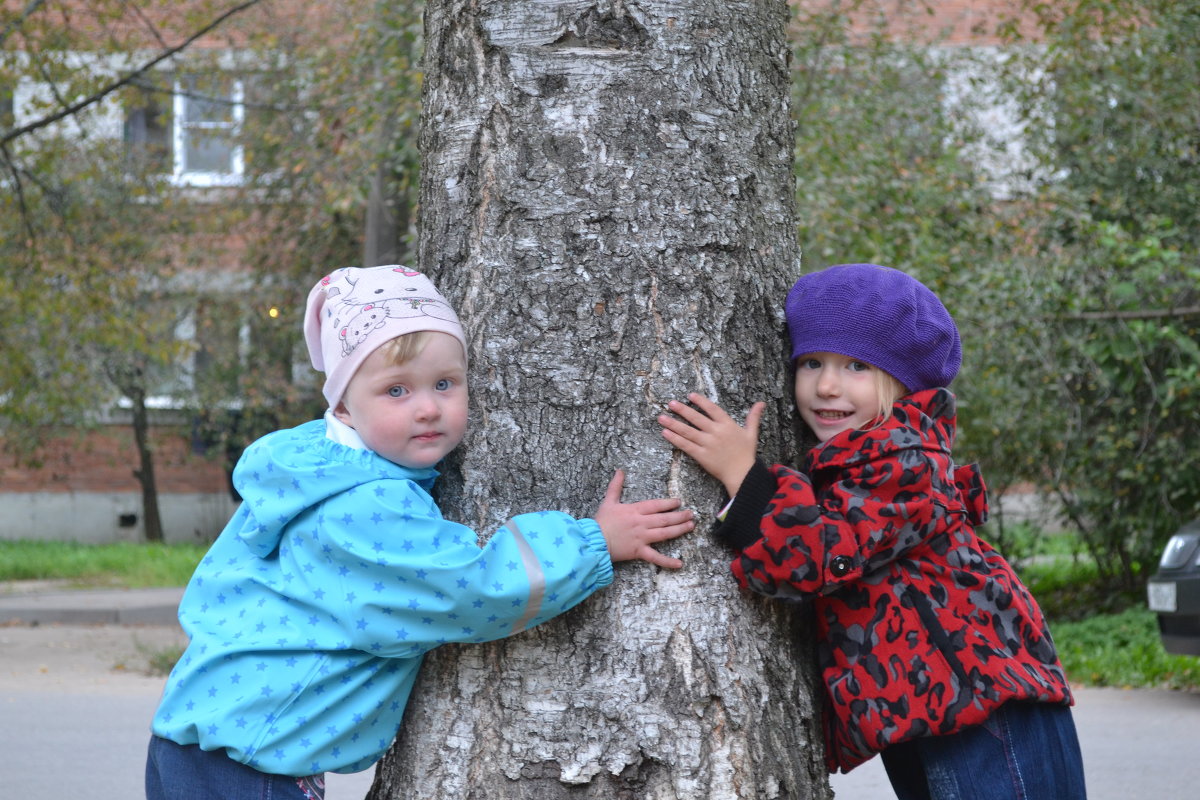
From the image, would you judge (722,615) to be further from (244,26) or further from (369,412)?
(244,26)

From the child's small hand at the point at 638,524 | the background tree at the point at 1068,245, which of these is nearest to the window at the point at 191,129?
the background tree at the point at 1068,245

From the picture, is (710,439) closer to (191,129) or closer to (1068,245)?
(1068,245)

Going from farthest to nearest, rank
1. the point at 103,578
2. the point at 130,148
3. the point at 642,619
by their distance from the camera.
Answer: the point at 130,148 → the point at 103,578 → the point at 642,619

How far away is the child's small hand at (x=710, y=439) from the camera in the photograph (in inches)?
83.5

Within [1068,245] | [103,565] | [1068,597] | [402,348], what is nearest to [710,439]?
[402,348]

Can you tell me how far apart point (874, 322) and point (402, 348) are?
2.77 ft

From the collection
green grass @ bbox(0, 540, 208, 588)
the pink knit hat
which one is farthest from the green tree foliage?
the pink knit hat

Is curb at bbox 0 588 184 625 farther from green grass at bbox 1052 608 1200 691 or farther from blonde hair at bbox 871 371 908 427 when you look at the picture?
blonde hair at bbox 871 371 908 427

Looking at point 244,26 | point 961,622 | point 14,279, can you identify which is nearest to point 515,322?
point 961,622

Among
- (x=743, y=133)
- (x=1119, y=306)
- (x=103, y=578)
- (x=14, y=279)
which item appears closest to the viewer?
(x=743, y=133)

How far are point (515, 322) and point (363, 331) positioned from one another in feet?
0.84

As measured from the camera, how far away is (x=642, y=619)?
2094mm

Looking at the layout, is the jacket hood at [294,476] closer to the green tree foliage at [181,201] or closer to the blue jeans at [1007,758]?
the blue jeans at [1007,758]

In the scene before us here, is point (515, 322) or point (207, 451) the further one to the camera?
point (207, 451)
